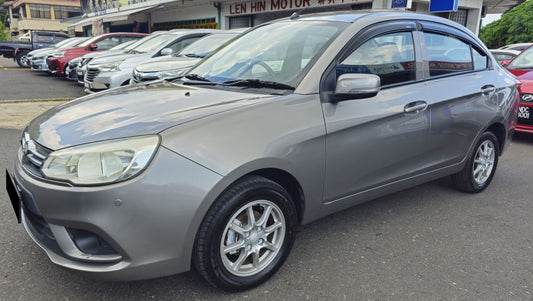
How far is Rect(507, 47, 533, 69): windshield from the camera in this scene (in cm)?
684

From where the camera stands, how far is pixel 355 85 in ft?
8.20

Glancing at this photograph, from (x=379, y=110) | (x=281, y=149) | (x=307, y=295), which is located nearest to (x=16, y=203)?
(x=281, y=149)

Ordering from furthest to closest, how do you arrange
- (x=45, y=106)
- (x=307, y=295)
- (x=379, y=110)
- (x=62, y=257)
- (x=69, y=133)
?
(x=45, y=106) → (x=379, y=110) → (x=307, y=295) → (x=69, y=133) → (x=62, y=257)

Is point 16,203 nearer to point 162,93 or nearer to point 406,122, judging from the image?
point 162,93

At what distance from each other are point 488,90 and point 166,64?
18.2ft

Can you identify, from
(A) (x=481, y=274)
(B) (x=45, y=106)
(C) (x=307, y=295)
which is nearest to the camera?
Result: (C) (x=307, y=295)

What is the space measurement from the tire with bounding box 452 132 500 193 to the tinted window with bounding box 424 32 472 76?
2.43ft

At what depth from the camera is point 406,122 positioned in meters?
3.00

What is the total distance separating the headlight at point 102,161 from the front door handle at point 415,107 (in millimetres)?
1877

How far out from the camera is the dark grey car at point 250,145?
6.41 feet

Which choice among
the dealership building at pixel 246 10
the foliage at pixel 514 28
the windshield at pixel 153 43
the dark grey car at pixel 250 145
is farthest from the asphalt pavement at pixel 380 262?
the foliage at pixel 514 28

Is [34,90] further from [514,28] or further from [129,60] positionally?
[514,28]

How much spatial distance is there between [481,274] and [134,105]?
2.46 metres

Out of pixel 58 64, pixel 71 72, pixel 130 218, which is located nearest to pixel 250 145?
pixel 130 218
